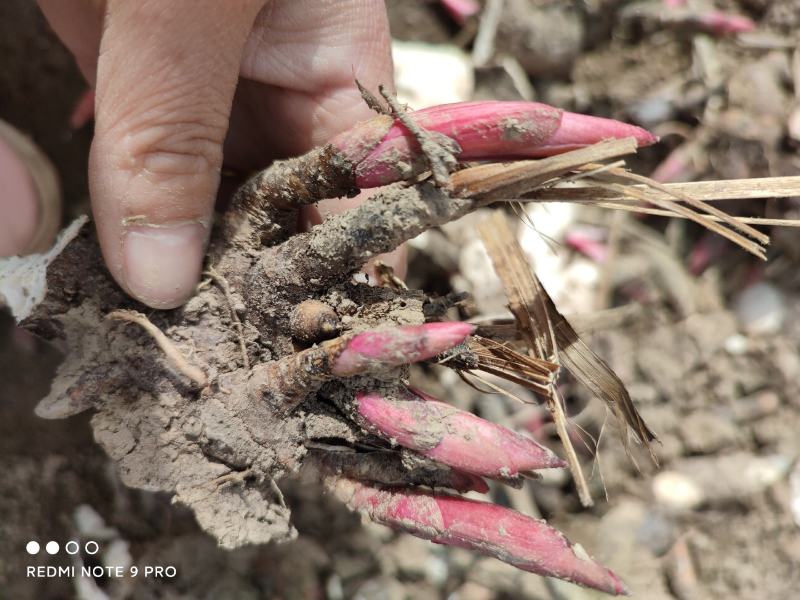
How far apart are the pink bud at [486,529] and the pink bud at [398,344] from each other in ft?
0.88

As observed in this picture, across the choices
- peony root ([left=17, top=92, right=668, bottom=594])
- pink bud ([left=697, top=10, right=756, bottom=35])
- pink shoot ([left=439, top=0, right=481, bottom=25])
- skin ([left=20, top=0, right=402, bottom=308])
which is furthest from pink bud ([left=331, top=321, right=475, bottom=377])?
pink bud ([left=697, top=10, right=756, bottom=35])

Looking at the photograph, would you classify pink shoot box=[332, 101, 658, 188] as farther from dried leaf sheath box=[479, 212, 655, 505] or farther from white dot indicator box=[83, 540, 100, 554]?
white dot indicator box=[83, 540, 100, 554]

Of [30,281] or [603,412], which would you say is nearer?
[30,281]

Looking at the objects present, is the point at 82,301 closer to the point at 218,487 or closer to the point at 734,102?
the point at 218,487

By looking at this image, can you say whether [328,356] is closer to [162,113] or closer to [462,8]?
[162,113]

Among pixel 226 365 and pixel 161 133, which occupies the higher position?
pixel 161 133

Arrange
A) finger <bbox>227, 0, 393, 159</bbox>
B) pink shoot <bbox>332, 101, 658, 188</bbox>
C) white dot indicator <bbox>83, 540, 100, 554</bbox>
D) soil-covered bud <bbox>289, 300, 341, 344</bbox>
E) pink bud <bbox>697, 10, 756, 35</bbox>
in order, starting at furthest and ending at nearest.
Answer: pink bud <bbox>697, 10, 756, 35</bbox> < white dot indicator <bbox>83, 540, 100, 554</bbox> < finger <bbox>227, 0, 393, 159</bbox> < soil-covered bud <bbox>289, 300, 341, 344</bbox> < pink shoot <bbox>332, 101, 658, 188</bbox>

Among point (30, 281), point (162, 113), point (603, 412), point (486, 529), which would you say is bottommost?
point (603, 412)

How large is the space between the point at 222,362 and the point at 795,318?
173 centimetres

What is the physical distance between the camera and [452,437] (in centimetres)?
93

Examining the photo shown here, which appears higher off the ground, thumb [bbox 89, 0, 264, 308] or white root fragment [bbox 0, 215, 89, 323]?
thumb [bbox 89, 0, 264, 308]

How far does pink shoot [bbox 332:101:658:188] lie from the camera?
829 mm

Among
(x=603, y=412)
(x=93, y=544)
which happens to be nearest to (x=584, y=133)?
(x=603, y=412)

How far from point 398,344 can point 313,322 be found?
0.19m
